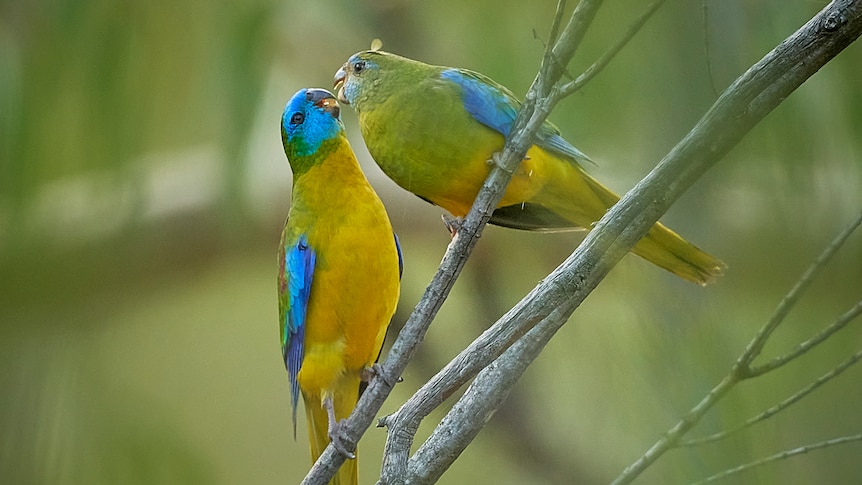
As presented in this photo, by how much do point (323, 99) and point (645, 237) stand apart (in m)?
0.38

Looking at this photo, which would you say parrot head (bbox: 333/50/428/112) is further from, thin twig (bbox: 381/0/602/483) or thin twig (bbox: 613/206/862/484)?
thin twig (bbox: 613/206/862/484)

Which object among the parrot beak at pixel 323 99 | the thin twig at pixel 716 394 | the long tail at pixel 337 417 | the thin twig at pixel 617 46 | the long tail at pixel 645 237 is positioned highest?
the parrot beak at pixel 323 99

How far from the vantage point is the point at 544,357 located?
1.60 metres

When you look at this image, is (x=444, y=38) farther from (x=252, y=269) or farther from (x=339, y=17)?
(x=252, y=269)

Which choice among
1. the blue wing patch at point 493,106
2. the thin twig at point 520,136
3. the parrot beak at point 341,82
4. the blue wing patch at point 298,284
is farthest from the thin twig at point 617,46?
the blue wing patch at point 298,284

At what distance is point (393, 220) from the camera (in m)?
1.69

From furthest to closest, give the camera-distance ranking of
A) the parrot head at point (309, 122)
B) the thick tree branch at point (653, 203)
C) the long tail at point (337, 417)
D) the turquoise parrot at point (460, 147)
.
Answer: the long tail at point (337, 417) → the parrot head at point (309, 122) → the turquoise parrot at point (460, 147) → the thick tree branch at point (653, 203)

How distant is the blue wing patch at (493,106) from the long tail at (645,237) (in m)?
0.05

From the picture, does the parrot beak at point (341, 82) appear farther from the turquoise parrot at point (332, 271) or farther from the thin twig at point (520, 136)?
the thin twig at point (520, 136)

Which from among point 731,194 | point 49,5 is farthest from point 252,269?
point 731,194

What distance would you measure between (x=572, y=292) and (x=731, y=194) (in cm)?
38

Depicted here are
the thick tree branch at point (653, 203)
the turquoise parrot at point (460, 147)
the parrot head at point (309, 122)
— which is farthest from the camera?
the parrot head at point (309, 122)

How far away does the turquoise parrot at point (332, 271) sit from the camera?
3.51ft

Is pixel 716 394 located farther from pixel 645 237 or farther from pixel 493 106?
pixel 493 106
